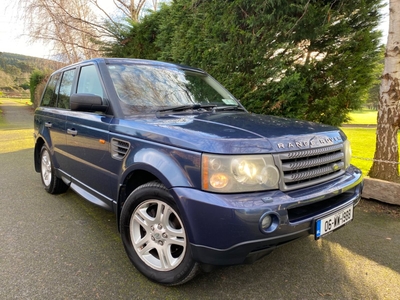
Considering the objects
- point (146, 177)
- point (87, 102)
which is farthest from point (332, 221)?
point (87, 102)

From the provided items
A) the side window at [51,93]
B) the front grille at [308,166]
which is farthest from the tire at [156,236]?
the side window at [51,93]

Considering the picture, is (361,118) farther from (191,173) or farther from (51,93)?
(191,173)

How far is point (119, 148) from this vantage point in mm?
2418

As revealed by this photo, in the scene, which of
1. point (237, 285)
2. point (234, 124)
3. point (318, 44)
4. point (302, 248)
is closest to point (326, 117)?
point (318, 44)

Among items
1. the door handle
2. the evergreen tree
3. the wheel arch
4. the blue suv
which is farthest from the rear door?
the evergreen tree

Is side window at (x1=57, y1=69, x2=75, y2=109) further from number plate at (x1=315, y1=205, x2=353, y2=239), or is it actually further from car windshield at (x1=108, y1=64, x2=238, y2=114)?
number plate at (x1=315, y1=205, x2=353, y2=239)

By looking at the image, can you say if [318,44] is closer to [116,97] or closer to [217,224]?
[116,97]

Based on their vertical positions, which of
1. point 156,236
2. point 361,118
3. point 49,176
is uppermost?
point 156,236

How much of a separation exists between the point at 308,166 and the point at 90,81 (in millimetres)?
2359

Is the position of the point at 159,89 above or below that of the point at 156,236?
above

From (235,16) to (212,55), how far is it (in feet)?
3.25

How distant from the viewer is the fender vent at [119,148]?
7.64 ft

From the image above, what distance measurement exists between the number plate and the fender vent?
1538 mm

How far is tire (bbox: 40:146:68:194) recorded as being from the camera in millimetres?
4031
